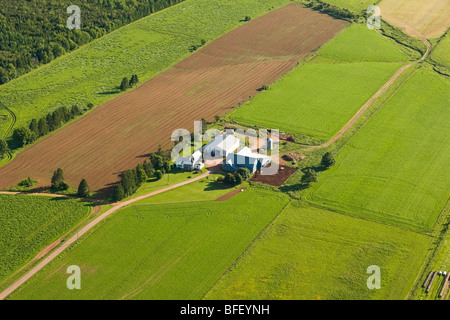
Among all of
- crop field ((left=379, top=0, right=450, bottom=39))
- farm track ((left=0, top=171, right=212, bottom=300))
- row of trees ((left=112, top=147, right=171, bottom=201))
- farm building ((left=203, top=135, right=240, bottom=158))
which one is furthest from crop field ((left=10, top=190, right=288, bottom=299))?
crop field ((left=379, top=0, right=450, bottom=39))

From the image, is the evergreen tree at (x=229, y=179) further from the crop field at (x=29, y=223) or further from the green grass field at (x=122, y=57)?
the green grass field at (x=122, y=57)

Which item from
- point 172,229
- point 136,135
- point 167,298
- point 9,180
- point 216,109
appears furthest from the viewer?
point 216,109

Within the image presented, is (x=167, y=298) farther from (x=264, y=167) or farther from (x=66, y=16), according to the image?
(x=66, y=16)

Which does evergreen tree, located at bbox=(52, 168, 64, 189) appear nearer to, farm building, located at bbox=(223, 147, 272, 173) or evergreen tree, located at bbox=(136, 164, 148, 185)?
evergreen tree, located at bbox=(136, 164, 148, 185)

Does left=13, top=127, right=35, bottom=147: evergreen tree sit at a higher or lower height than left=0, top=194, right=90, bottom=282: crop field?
higher

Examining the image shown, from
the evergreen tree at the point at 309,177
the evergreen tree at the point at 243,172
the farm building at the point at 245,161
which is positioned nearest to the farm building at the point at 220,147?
the farm building at the point at 245,161

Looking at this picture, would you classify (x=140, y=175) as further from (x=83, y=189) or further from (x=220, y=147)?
(x=220, y=147)

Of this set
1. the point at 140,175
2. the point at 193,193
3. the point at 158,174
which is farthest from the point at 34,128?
the point at 193,193

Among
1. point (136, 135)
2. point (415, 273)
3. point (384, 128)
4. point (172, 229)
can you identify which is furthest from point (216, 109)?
point (415, 273)
